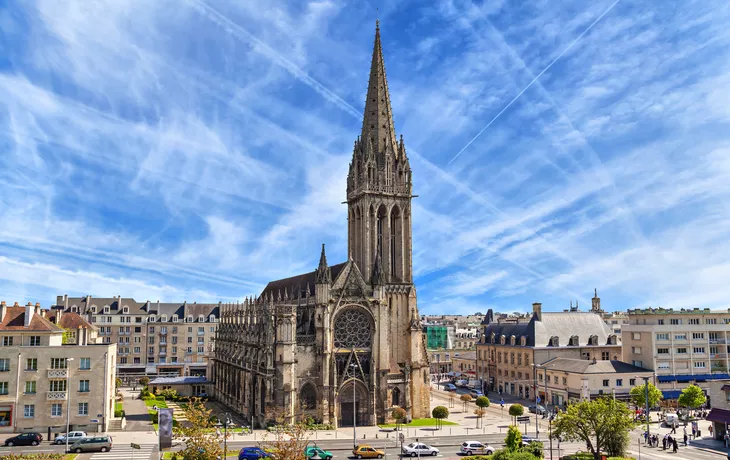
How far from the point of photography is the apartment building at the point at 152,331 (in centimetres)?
12538

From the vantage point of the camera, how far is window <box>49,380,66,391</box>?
61406mm

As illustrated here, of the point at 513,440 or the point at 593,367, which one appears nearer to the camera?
the point at 513,440

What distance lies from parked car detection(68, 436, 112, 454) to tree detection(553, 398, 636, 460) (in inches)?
1382

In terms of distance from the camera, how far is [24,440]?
180 feet

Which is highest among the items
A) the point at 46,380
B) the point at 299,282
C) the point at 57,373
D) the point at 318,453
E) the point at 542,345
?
the point at 299,282

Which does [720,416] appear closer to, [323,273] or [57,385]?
[323,273]

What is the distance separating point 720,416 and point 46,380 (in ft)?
206

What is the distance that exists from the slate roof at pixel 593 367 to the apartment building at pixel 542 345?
4.90 m

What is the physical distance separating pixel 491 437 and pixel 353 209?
108ft

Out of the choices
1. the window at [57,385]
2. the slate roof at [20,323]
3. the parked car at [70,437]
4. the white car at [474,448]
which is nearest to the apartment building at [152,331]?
the slate roof at [20,323]

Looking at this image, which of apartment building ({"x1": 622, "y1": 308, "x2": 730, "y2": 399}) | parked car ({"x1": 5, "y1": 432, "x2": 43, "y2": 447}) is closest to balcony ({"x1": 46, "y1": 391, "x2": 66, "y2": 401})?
parked car ({"x1": 5, "y1": 432, "x2": 43, "y2": 447})

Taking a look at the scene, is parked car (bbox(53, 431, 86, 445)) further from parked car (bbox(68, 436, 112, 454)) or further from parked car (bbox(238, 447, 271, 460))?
parked car (bbox(238, 447, 271, 460))

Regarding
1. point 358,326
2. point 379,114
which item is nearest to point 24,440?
point 358,326

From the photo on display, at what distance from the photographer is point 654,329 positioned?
89.6m
